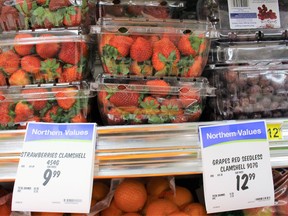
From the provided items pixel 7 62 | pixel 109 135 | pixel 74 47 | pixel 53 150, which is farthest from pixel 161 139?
pixel 7 62

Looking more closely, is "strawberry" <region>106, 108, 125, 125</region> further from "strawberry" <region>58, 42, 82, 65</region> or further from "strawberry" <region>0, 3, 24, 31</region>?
"strawberry" <region>0, 3, 24, 31</region>

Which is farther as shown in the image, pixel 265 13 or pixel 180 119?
pixel 265 13

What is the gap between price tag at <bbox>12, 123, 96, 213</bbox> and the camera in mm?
777

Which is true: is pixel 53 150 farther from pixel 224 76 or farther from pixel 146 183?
pixel 224 76

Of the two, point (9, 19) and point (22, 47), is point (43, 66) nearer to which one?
point (22, 47)

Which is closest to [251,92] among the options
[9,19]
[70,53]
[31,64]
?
[70,53]

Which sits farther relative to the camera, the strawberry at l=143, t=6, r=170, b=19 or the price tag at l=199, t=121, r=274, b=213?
the strawberry at l=143, t=6, r=170, b=19

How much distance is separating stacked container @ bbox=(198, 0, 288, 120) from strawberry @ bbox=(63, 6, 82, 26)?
43cm

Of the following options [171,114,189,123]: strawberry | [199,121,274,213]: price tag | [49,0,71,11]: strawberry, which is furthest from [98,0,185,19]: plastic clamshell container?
[199,121,274,213]: price tag

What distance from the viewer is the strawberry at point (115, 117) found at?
3.13 ft

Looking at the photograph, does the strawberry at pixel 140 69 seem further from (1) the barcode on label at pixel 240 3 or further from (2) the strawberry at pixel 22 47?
(1) the barcode on label at pixel 240 3

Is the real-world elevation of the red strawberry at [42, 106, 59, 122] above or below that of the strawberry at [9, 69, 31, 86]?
below

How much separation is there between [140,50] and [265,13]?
0.49 m

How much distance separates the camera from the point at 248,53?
3.53 feet
